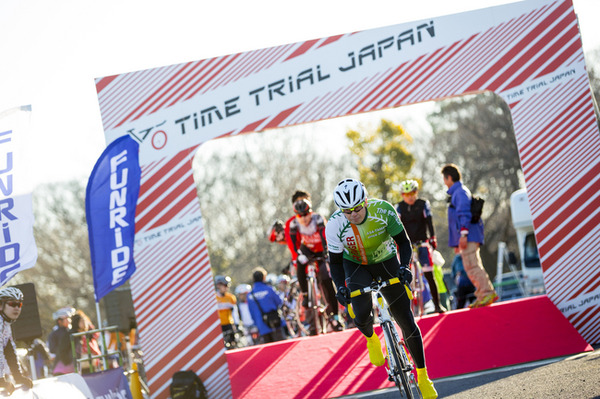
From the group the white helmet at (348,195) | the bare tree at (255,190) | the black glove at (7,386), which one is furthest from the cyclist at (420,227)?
the bare tree at (255,190)

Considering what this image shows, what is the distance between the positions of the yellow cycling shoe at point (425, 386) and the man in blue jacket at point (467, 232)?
4.41 metres

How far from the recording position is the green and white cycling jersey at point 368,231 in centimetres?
764

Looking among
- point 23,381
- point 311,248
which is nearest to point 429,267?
point 311,248

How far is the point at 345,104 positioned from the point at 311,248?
238 centimetres

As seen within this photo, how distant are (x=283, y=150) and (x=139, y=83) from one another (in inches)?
1237

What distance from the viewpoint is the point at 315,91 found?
11.7 metres

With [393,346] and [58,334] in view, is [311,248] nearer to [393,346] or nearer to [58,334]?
[393,346]

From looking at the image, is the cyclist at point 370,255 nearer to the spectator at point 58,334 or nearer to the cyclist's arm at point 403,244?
the cyclist's arm at point 403,244

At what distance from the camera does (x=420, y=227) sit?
12.2m

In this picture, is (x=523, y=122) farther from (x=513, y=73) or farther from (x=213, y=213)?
(x=213, y=213)

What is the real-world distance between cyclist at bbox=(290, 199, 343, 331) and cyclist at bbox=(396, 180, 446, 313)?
132 centimetres

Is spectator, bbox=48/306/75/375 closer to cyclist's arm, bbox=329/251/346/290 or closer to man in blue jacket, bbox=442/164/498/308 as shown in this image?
man in blue jacket, bbox=442/164/498/308

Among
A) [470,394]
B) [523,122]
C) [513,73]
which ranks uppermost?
[513,73]

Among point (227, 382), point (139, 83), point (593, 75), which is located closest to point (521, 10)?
point (139, 83)
